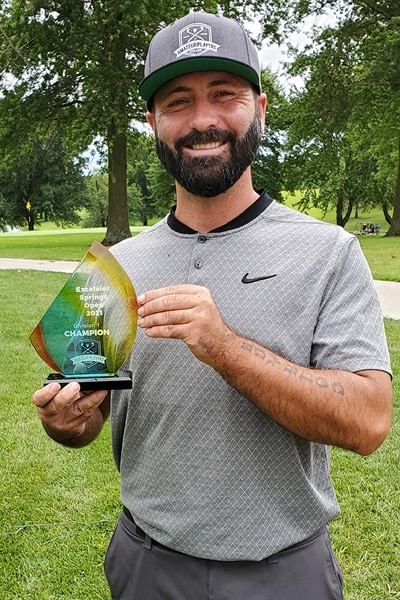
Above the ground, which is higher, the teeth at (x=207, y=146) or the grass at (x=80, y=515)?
the teeth at (x=207, y=146)

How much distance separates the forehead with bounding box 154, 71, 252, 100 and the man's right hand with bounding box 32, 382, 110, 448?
33.4 inches

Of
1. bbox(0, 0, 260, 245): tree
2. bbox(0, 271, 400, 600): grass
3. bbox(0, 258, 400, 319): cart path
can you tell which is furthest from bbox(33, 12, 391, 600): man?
bbox(0, 0, 260, 245): tree

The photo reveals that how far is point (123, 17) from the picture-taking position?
1611 cm

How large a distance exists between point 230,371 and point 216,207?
0.51m

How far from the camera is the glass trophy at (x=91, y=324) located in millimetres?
1581

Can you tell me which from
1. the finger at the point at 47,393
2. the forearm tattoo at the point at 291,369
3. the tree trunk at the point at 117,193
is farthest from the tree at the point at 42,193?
the forearm tattoo at the point at 291,369

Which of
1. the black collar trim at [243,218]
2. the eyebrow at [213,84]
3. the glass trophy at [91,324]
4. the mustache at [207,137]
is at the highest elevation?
the eyebrow at [213,84]

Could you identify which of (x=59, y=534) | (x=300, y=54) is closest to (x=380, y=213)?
(x=300, y=54)

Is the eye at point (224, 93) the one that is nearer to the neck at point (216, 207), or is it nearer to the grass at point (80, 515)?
the neck at point (216, 207)

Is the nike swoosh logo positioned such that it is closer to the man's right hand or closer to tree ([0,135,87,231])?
the man's right hand

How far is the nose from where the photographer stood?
1547mm

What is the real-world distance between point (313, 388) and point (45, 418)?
27.7 inches

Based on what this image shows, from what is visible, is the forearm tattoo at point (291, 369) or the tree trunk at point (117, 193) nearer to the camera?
the forearm tattoo at point (291, 369)

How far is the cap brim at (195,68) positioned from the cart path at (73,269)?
21.9 feet
